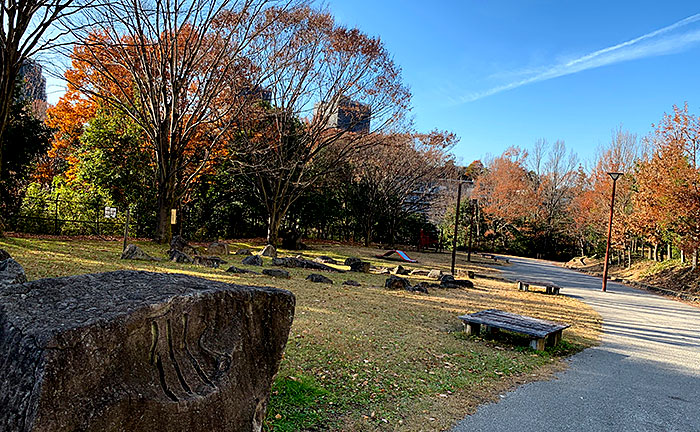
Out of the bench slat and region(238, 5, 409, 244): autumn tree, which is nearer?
the bench slat

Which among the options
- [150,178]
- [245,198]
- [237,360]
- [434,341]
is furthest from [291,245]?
[237,360]

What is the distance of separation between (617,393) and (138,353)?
15.2ft

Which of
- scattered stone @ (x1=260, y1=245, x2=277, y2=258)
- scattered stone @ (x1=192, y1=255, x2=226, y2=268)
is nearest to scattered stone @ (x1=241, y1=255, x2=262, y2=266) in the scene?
scattered stone @ (x1=192, y1=255, x2=226, y2=268)

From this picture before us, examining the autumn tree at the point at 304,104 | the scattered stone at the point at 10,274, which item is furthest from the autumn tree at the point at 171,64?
the scattered stone at the point at 10,274

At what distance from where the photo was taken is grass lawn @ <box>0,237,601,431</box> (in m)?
3.49

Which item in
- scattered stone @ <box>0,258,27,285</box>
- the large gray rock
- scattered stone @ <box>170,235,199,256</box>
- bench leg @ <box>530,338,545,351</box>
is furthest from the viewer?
scattered stone @ <box>170,235,199,256</box>

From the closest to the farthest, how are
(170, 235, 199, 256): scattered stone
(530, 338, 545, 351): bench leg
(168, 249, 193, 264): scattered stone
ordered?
(530, 338, 545, 351): bench leg
(168, 249, 193, 264): scattered stone
(170, 235, 199, 256): scattered stone

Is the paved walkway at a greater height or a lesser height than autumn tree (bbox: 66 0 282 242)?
lesser

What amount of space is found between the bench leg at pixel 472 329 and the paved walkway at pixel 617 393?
1.32 metres

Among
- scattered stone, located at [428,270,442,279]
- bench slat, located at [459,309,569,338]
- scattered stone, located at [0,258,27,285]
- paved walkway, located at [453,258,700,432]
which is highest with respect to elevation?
scattered stone, located at [0,258,27,285]

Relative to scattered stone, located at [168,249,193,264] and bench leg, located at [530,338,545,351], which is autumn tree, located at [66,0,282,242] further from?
bench leg, located at [530,338,545,351]

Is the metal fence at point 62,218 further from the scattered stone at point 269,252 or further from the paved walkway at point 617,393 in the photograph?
the paved walkway at point 617,393

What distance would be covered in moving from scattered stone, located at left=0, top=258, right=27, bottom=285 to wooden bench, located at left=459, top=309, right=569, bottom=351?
5.41 m

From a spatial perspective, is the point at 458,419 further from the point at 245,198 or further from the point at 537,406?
the point at 245,198
